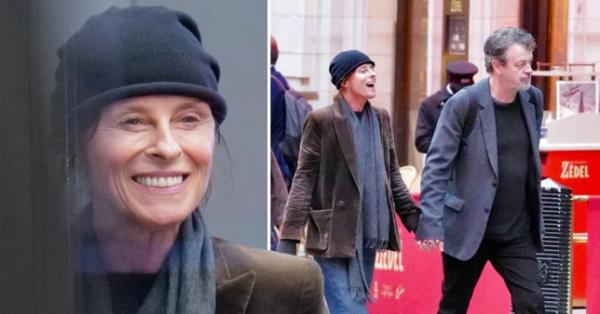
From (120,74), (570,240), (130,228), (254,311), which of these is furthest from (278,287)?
(570,240)

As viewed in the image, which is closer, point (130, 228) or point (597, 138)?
point (130, 228)

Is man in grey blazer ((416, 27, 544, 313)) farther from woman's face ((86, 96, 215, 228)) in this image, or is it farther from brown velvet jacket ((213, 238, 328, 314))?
woman's face ((86, 96, 215, 228))

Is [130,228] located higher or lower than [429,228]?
higher

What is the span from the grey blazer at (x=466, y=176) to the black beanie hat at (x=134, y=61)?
16.4 feet

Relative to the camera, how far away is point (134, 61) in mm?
1785

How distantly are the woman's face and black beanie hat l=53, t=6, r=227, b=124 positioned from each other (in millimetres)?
19

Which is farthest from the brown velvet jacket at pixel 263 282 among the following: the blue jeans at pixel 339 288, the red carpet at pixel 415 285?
the red carpet at pixel 415 285

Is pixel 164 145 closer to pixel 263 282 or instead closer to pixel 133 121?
pixel 133 121

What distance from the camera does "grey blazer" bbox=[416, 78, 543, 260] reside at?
682 cm

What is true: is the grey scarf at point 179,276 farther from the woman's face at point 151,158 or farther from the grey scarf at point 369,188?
the grey scarf at point 369,188

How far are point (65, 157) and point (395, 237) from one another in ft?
18.9

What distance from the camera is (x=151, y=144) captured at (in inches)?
71.2

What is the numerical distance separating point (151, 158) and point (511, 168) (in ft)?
16.9

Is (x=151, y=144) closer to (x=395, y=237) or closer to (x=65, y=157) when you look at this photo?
(x=65, y=157)
